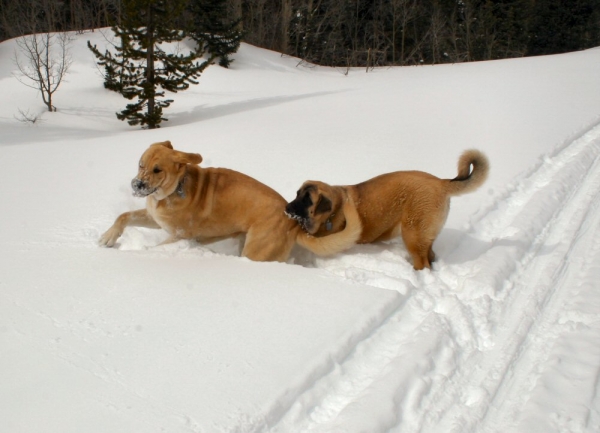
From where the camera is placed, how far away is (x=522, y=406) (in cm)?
285

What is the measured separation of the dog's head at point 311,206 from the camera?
15.3 feet

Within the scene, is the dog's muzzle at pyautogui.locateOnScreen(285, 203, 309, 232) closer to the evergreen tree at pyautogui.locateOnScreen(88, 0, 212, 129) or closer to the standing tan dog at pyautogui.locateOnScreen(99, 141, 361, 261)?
the standing tan dog at pyautogui.locateOnScreen(99, 141, 361, 261)

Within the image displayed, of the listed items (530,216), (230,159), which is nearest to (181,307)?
(530,216)

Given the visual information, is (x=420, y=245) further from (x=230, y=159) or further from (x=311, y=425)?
(x=230, y=159)

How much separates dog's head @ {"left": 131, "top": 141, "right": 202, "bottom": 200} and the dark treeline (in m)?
31.0

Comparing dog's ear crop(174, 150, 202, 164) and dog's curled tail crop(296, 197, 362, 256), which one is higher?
dog's ear crop(174, 150, 202, 164)

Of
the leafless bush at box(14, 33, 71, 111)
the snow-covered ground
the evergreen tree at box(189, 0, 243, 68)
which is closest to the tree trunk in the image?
the leafless bush at box(14, 33, 71, 111)

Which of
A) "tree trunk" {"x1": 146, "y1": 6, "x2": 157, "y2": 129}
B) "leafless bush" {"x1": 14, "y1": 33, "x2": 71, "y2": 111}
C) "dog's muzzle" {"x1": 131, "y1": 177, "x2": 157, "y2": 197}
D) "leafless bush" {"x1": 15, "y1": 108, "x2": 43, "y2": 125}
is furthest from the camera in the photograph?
"leafless bush" {"x1": 14, "y1": 33, "x2": 71, "y2": 111}

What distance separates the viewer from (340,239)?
460cm

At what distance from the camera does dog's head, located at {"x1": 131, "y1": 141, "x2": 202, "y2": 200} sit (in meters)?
4.63

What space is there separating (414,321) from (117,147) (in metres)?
7.28

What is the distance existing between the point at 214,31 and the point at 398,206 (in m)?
24.6

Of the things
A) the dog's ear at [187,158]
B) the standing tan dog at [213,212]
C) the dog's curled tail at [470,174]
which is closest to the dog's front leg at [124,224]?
the standing tan dog at [213,212]

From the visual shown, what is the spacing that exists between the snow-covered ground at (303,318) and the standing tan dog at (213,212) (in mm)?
217
